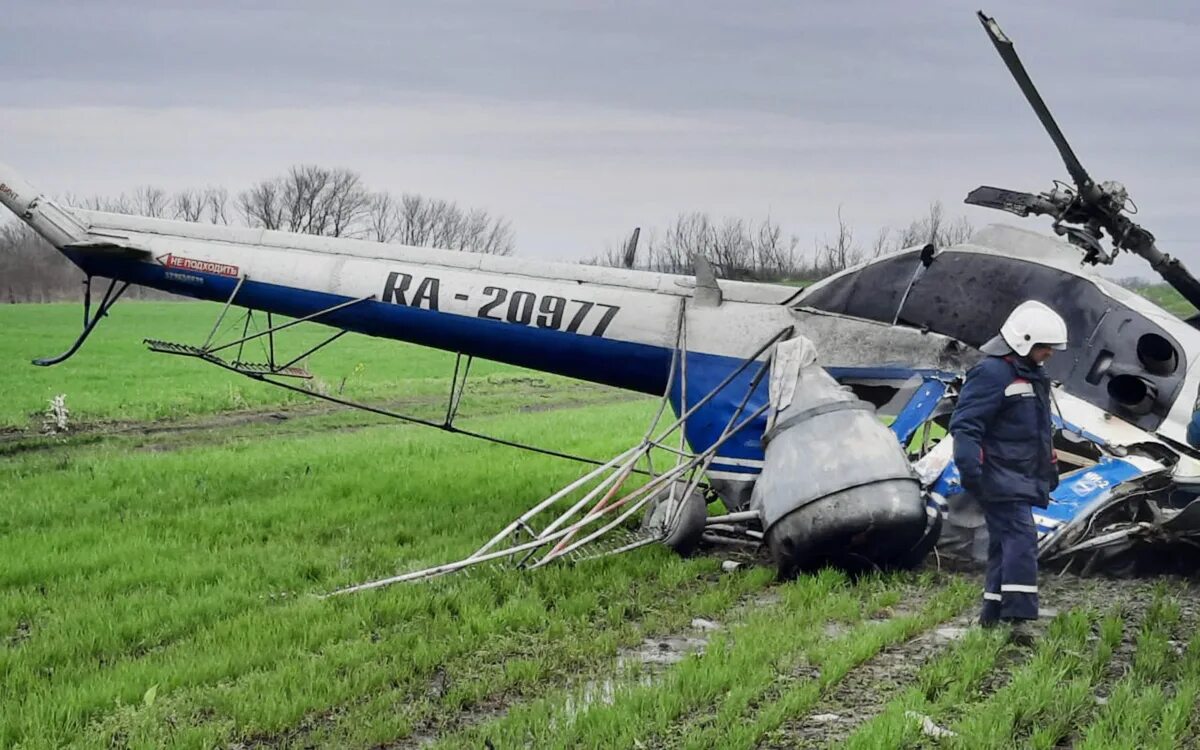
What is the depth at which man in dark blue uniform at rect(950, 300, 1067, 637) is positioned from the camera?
5117 mm

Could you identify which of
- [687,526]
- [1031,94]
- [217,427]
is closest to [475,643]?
[687,526]

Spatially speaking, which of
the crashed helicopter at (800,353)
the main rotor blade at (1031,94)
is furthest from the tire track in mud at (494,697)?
the main rotor blade at (1031,94)

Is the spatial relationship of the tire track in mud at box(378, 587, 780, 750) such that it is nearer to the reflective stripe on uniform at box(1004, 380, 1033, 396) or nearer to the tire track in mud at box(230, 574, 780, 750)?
the tire track in mud at box(230, 574, 780, 750)

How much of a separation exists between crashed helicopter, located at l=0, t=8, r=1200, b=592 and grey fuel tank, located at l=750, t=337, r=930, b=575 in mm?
A: 13

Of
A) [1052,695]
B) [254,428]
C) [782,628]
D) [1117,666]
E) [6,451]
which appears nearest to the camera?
[1052,695]

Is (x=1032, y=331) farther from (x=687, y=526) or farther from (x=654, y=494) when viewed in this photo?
(x=654, y=494)

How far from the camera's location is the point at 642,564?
21.5 feet

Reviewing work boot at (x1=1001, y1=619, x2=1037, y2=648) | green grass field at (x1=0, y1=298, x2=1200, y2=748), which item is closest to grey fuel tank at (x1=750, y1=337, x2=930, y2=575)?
green grass field at (x1=0, y1=298, x2=1200, y2=748)

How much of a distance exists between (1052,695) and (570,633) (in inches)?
87.3

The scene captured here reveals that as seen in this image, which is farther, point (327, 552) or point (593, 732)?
point (327, 552)

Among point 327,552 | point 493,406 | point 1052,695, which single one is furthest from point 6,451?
point 1052,695

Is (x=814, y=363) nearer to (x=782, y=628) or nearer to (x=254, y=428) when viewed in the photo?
(x=782, y=628)

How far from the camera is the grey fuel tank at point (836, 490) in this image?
19.1 ft

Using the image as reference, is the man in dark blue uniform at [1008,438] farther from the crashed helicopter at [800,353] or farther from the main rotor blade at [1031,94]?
the main rotor blade at [1031,94]
